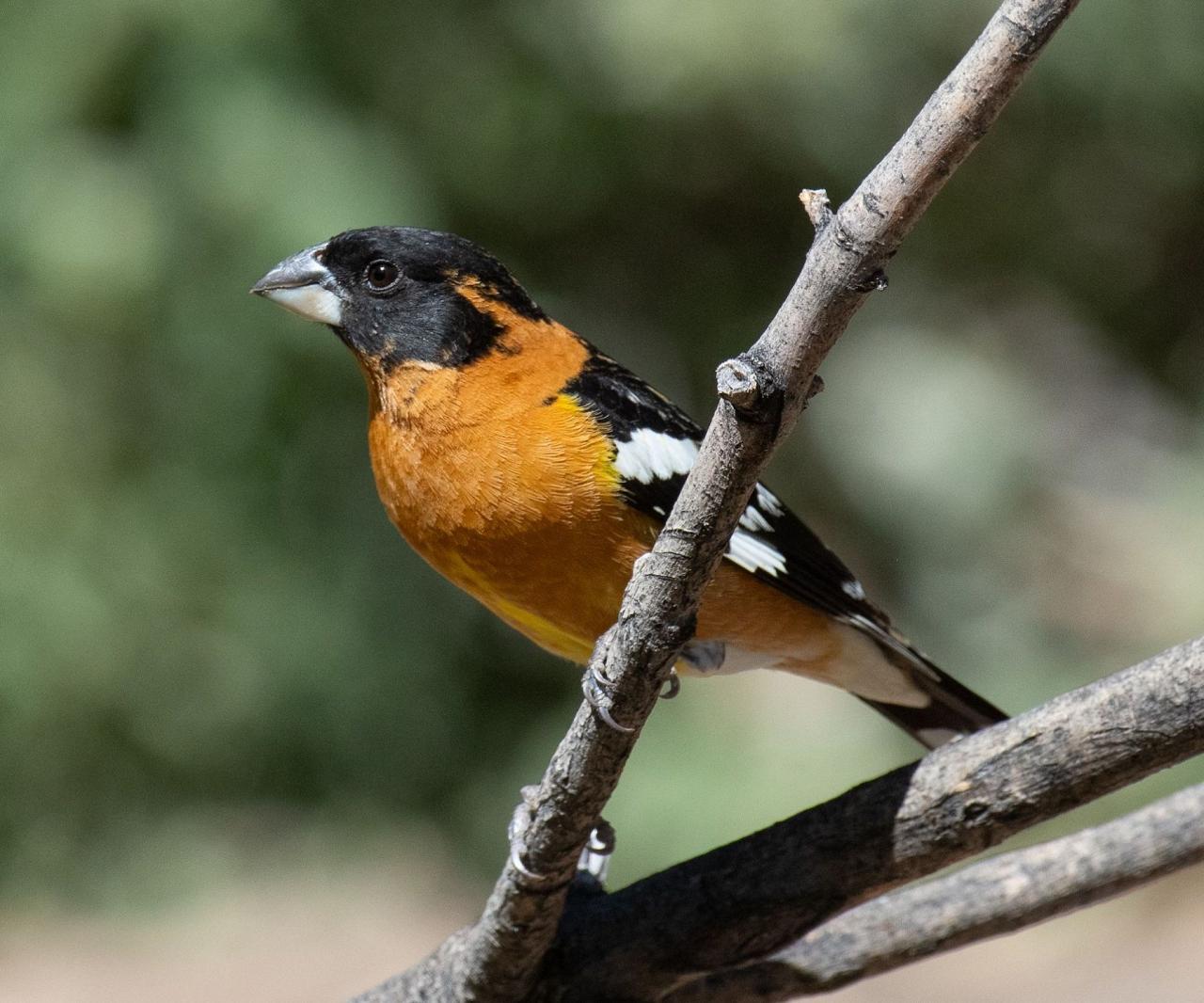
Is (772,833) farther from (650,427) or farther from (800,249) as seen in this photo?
(800,249)

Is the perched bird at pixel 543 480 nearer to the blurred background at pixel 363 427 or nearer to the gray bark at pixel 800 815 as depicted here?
the gray bark at pixel 800 815

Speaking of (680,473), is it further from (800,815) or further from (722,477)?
(722,477)

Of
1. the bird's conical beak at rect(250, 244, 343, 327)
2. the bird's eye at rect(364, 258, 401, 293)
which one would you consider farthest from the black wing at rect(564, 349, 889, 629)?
the bird's conical beak at rect(250, 244, 343, 327)

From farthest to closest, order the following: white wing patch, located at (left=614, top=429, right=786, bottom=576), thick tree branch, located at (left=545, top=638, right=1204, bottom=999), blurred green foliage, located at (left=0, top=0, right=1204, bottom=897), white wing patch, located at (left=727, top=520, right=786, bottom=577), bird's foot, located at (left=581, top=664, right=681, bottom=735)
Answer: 1. blurred green foliage, located at (left=0, top=0, right=1204, bottom=897)
2. white wing patch, located at (left=727, top=520, right=786, bottom=577)
3. white wing patch, located at (left=614, top=429, right=786, bottom=576)
4. thick tree branch, located at (left=545, top=638, right=1204, bottom=999)
5. bird's foot, located at (left=581, top=664, right=681, bottom=735)

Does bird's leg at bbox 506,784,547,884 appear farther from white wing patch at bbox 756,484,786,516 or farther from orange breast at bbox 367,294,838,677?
white wing patch at bbox 756,484,786,516

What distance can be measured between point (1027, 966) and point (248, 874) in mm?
3566

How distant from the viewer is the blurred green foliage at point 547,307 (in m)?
5.71

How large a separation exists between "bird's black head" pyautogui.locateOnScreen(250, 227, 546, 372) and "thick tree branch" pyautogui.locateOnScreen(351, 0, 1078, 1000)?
3.71 feet

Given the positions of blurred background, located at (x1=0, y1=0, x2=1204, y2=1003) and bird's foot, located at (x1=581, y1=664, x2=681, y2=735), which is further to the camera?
blurred background, located at (x1=0, y1=0, x2=1204, y2=1003)

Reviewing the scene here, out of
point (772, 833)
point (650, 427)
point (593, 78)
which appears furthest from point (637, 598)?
point (593, 78)

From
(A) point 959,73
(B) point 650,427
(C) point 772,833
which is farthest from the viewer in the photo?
(B) point 650,427

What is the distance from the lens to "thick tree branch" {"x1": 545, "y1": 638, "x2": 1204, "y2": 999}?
2275mm

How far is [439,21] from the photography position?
6.20m

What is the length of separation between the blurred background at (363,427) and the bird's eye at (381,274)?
219 centimetres
